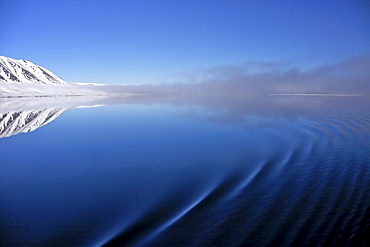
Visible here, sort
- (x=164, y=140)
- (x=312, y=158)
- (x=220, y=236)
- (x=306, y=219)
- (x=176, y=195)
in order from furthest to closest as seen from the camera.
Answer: (x=164, y=140) → (x=312, y=158) → (x=176, y=195) → (x=306, y=219) → (x=220, y=236)

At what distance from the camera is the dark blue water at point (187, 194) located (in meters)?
3.21

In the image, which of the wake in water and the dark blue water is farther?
the dark blue water

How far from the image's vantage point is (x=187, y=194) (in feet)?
15.2

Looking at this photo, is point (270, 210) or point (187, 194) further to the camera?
point (187, 194)

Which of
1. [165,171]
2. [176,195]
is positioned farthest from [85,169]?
[176,195]

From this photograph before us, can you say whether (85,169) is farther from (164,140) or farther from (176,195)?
(164,140)

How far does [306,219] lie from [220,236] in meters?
1.43

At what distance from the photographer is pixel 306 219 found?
3518 millimetres

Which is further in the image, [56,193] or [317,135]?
[317,135]

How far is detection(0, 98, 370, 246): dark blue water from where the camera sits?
3.21 m

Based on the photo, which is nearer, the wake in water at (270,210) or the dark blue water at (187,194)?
the wake in water at (270,210)

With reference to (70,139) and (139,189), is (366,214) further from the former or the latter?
(70,139)

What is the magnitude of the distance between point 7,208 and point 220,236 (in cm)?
380

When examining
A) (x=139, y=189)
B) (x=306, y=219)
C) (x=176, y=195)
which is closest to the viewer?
(x=306, y=219)
